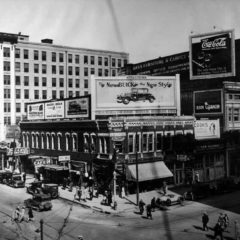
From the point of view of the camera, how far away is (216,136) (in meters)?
59.1

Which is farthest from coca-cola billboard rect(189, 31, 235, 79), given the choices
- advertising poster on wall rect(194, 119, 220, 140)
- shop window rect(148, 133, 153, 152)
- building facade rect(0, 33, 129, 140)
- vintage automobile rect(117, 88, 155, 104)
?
building facade rect(0, 33, 129, 140)

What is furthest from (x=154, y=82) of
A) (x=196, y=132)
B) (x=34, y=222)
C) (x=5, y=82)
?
(x=5, y=82)

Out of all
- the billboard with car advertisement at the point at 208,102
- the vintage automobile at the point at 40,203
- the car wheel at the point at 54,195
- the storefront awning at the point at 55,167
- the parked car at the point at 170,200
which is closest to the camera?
the vintage automobile at the point at 40,203

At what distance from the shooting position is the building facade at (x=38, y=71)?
99.1 metres

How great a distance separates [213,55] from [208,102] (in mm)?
8100

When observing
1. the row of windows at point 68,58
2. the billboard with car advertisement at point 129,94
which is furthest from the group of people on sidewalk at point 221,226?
the row of windows at point 68,58

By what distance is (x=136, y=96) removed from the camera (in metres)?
56.5

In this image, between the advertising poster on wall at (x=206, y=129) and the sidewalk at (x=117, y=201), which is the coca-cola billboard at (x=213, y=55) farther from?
the sidewalk at (x=117, y=201)

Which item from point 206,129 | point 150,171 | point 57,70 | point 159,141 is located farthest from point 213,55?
point 57,70

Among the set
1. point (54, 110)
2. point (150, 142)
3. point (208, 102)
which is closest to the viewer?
point (150, 142)

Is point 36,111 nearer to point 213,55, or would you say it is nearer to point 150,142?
point 150,142

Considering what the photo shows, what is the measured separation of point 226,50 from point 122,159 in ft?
87.7

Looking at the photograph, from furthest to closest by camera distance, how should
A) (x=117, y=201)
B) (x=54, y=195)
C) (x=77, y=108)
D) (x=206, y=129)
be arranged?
(x=77, y=108)
(x=206, y=129)
(x=54, y=195)
(x=117, y=201)

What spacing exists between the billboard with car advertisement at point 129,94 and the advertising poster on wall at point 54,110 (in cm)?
965
